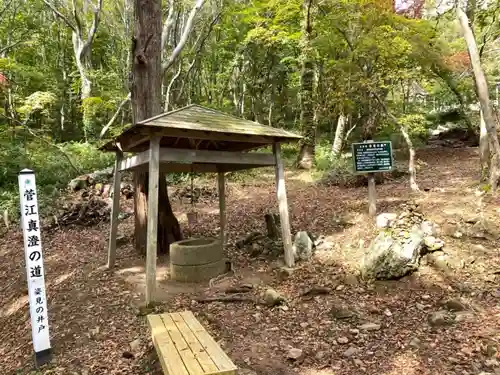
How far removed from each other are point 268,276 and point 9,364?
3811 millimetres

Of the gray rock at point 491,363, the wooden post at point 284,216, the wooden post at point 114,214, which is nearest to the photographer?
the gray rock at point 491,363

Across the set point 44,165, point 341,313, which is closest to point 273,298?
point 341,313

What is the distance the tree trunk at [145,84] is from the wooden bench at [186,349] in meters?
4.05

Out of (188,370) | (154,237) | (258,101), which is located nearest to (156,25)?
(154,237)

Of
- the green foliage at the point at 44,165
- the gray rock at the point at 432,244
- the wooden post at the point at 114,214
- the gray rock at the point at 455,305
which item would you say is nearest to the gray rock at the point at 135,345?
the wooden post at the point at 114,214

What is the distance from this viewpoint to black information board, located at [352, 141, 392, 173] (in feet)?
24.0

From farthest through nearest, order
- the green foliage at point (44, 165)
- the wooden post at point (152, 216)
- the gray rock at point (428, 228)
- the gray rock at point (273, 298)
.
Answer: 1. the green foliage at point (44, 165)
2. the gray rock at point (428, 228)
3. the wooden post at point (152, 216)
4. the gray rock at point (273, 298)

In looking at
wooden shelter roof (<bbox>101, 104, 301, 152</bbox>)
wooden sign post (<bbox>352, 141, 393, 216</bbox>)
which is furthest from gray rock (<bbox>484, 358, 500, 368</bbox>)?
wooden sign post (<bbox>352, 141, 393, 216</bbox>)

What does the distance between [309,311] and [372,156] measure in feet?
12.1

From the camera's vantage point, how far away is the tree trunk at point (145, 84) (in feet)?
25.6

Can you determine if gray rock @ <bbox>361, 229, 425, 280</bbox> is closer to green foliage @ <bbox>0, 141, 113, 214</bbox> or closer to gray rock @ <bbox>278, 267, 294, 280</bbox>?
gray rock @ <bbox>278, 267, 294, 280</bbox>

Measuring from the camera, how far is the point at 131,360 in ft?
13.4

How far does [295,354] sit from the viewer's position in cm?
397

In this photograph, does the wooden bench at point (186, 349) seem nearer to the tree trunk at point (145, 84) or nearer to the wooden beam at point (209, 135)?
the wooden beam at point (209, 135)
